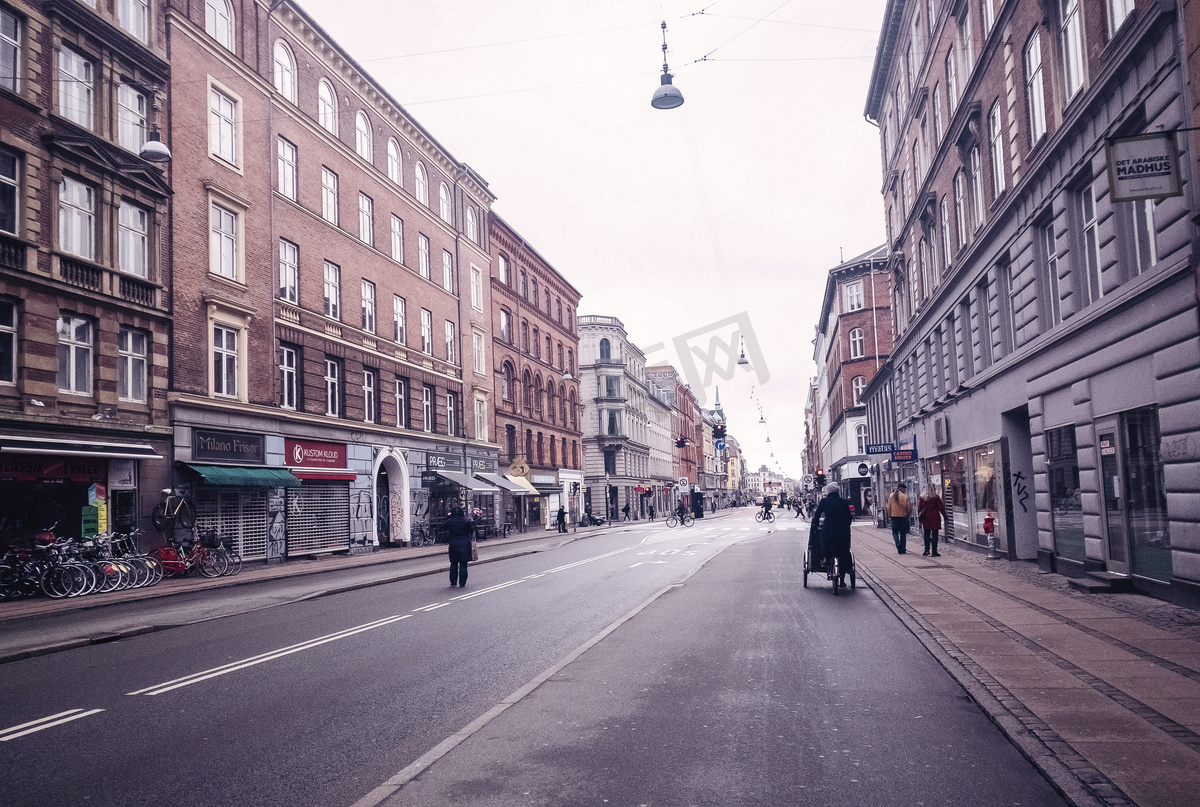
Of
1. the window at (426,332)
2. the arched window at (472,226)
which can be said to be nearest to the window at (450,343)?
the window at (426,332)

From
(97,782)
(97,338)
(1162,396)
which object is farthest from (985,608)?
(97,338)

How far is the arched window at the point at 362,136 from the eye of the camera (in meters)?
34.0

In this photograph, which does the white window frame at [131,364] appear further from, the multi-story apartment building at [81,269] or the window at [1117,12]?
the window at [1117,12]

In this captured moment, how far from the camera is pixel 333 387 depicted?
31.0m

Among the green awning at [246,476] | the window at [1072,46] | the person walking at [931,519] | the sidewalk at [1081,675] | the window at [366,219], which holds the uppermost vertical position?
the window at [366,219]

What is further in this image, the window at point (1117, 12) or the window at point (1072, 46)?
the window at point (1072, 46)

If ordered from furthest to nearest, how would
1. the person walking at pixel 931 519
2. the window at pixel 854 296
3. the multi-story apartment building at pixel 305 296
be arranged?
the window at pixel 854 296 < the multi-story apartment building at pixel 305 296 < the person walking at pixel 931 519

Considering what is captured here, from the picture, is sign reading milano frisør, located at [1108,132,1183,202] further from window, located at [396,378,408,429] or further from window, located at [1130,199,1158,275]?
window, located at [396,378,408,429]

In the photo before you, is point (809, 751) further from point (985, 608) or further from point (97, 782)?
point (985, 608)

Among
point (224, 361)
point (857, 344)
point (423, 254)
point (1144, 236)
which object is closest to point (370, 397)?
point (423, 254)

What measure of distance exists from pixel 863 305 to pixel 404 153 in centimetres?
3894

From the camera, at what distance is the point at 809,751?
558 centimetres

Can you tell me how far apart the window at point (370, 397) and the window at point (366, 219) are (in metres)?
5.06

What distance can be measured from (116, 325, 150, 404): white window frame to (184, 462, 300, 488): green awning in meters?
2.25
